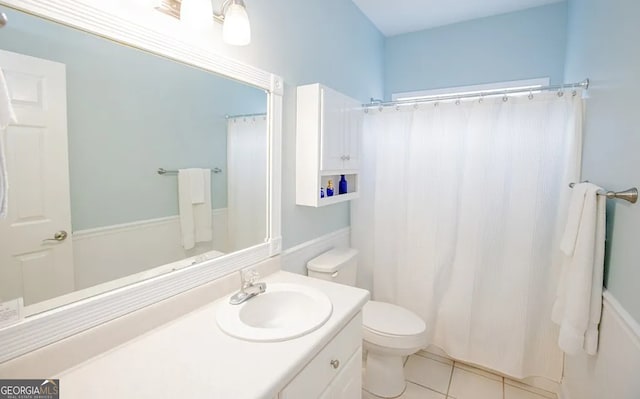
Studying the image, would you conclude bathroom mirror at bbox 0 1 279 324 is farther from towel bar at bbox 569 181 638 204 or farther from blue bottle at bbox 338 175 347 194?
towel bar at bbox 569 181 638 204

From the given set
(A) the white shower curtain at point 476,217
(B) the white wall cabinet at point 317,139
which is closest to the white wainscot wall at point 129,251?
(B) the white wall cabinet at point 317,139

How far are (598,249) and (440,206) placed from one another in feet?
2.96

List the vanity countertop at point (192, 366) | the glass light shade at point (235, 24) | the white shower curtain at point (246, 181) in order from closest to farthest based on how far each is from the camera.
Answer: the vanity countertop at point (192, 366), the glass light shade at point (235, 24), the white shower curtain at point (246, 181)

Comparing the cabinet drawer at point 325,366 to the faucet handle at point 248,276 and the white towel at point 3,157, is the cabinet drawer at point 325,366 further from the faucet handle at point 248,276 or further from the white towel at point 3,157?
the white towel at point 3,157

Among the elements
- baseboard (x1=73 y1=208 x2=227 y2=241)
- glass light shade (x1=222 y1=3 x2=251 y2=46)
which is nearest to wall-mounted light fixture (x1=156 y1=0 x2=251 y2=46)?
glass light shade (x1=222 y1=3 x2=251 y2=46)

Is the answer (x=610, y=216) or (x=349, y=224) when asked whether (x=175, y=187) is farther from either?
(x=610, y=216)

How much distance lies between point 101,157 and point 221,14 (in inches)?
28.3

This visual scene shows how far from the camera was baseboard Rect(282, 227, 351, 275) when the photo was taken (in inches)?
68.0

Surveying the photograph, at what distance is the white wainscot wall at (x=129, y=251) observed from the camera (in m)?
0.90

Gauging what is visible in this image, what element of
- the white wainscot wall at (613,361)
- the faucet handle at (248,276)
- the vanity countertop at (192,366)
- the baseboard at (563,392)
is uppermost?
the faucet handle at (248,276)

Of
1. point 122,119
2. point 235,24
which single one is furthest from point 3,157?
point 235,24

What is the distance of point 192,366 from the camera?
82 cm

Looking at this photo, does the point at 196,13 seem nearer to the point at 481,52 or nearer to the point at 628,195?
the point at 628,195

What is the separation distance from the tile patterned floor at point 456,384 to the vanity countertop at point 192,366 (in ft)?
4.23
